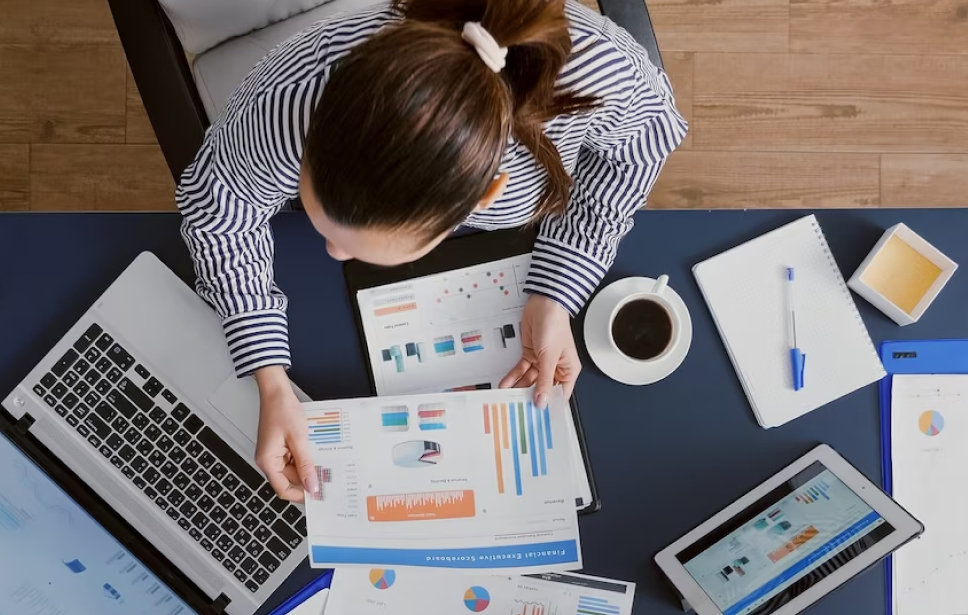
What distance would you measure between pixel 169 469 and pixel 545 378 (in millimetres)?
436

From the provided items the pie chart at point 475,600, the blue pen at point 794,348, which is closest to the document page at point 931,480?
the blue pen at point 794,348

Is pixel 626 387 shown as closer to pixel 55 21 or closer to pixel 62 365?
pixel 62 365

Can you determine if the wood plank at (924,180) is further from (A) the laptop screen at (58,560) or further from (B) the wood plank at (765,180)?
(A) the laptop screen at (58,560)

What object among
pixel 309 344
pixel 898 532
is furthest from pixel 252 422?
pixel 898 532

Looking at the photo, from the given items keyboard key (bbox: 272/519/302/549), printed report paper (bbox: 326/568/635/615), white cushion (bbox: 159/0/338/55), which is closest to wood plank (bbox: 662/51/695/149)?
white cushion (bbox: 159/0/338/55)

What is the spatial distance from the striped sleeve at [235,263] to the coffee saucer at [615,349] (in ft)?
1.13

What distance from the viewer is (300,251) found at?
908 mm

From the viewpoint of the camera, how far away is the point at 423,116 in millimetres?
540

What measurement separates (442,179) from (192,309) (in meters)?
0.46

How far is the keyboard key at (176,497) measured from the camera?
34.9 inches

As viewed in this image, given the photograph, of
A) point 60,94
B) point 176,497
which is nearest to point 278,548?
point 176,497

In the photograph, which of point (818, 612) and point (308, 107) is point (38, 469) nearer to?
point (308, 107)

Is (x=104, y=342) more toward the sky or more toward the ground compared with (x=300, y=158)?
more toward the ground

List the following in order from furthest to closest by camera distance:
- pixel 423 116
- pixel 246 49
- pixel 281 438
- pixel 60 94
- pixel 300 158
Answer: pixel 60 94 → pixel 246 49 → pixel 281 438 → pixel 300 158 → pixel 423 116
